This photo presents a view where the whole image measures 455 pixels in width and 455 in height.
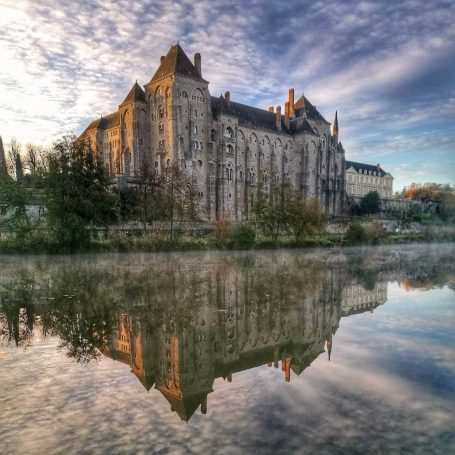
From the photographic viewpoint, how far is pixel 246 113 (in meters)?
62.4

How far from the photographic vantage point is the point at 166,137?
161 feet

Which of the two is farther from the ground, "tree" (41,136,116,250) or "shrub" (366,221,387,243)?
"tree" (41,136,116,250)

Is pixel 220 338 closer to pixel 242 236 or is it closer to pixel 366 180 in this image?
pixel 242 236

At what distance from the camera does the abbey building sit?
48.8 m

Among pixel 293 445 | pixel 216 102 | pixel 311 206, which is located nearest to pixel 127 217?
pixel 311 206

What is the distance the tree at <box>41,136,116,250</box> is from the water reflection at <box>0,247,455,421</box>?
285 inches

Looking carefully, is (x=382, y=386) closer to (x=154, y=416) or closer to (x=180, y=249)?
(x=154, y=416)

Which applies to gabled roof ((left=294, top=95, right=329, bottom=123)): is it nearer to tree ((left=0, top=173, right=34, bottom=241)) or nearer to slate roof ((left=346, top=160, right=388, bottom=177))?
slate roof ((left=346, top=160, right=388, bottom=177))

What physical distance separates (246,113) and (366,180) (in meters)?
45.7

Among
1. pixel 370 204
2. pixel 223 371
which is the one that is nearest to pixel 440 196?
pixel 370 204

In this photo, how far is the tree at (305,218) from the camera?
3544 centimetres

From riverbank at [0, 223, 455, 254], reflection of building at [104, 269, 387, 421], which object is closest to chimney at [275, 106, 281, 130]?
riverbank at [0, 223, 455, 254]

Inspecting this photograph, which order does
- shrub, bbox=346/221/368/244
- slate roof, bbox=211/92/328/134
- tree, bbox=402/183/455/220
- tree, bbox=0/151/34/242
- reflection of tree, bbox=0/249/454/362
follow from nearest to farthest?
reflection of tree, bbox=0/249/454/362 → tree, bbox=0/151/34/242 → shrub, bbox=346/221/368/244 → slate roof, bbox=211/92/328/134 → tree, bbox=402/183/455/220

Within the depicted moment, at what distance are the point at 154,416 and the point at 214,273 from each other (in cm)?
1337
